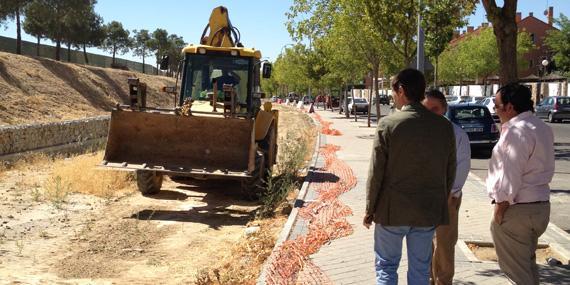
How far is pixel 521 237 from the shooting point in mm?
4152

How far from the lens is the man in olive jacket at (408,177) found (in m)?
3.98

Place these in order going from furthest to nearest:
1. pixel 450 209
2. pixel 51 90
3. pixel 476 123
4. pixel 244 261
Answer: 1. pixel 51 90
2. pixel 476 123
3. pixel 244 261
4. pixel 450 209

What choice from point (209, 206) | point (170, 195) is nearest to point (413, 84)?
point (209, 206)

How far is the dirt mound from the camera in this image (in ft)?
87.8

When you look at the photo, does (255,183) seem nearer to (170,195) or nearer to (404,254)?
(170,195)

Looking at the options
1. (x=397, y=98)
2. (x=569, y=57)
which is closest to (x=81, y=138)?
(x=397, y=98)

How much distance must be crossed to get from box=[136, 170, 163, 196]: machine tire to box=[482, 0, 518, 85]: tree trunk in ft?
19.0

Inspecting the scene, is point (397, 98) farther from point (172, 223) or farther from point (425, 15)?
point (425, 15)

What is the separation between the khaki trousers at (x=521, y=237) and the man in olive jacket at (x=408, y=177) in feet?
1.47

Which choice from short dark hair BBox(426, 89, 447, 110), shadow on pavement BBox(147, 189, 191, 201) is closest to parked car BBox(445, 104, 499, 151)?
shadow on pavement BBox(147, 189, 191, 201)

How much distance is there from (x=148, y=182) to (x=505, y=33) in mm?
6251

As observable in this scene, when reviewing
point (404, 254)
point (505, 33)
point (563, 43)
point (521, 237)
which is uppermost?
point (563, 43)

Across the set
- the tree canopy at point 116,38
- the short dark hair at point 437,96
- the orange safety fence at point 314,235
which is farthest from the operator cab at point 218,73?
the tree canopy at point 116,38

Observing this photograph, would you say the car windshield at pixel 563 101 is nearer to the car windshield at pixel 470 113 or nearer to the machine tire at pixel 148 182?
the car windshield at pixel 470 113
